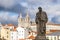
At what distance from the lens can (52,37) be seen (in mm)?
65062

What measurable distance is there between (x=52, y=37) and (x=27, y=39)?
24.2 feet

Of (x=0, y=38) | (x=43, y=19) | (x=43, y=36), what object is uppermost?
(x=43, y=19)

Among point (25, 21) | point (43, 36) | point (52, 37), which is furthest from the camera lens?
point (25, 21)

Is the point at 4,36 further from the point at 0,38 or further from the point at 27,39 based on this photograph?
the point at 27,39

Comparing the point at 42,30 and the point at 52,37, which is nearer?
the point at 42,30

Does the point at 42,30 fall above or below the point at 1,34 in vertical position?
above

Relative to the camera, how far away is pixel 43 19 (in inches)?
505

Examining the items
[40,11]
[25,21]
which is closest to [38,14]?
[40,11]

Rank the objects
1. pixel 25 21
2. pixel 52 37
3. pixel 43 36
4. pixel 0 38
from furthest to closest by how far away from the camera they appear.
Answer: pixel 25 21 → pixel 0 38 → pixel 52 37 → pixel 43 36

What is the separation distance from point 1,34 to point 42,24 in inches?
2581

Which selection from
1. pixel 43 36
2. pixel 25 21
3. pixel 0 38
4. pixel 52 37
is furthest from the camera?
pixel 25 21

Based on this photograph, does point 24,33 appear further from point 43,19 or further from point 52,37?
point 43,19

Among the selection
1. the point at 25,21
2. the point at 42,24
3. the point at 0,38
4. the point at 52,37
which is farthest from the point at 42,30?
the point at 25,21

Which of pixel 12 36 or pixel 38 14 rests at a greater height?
pixel 38 14
